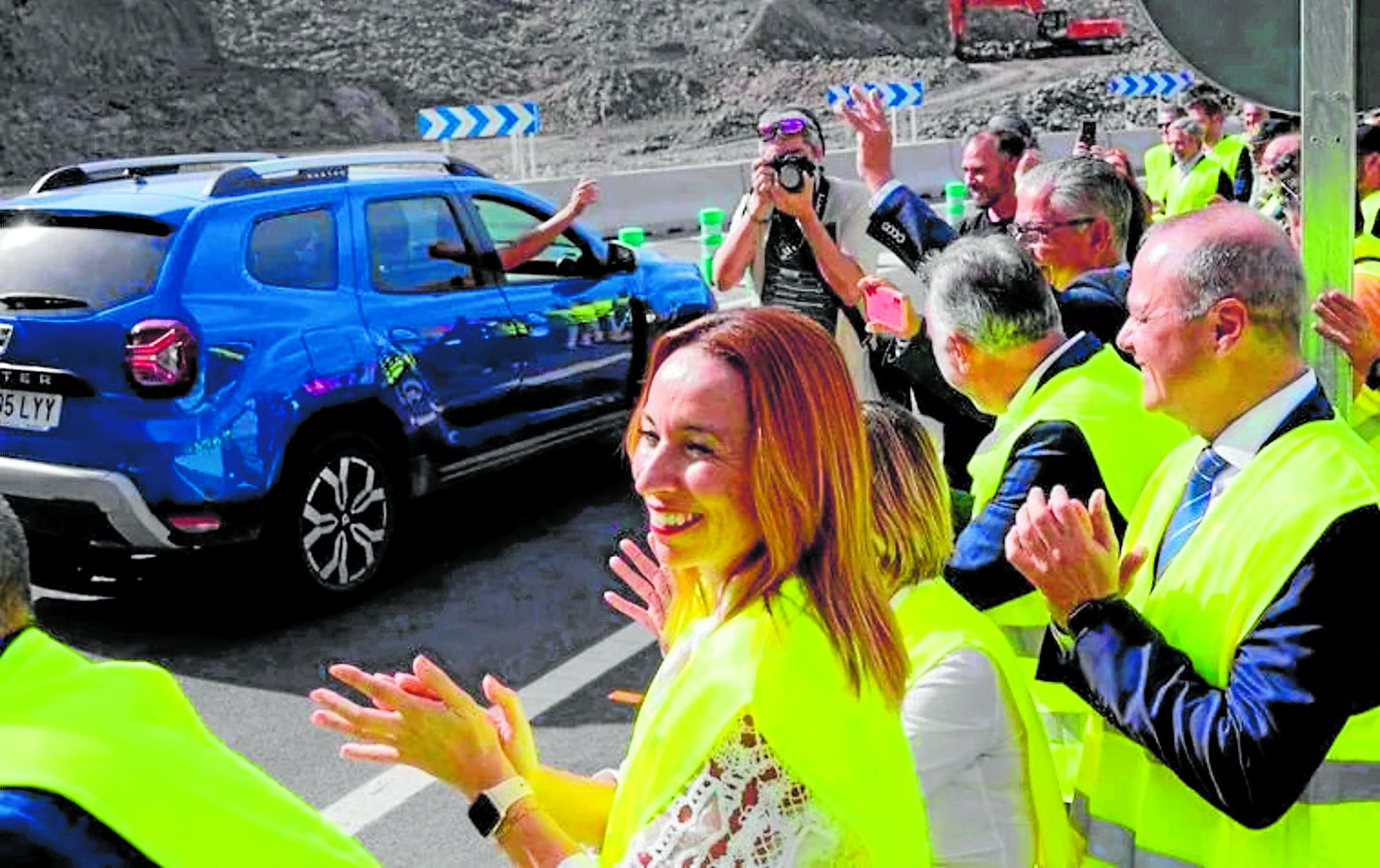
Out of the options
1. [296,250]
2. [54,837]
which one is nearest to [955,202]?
[296,250]

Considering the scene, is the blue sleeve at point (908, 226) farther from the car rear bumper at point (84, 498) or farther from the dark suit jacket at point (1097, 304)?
the car rear bumper at point (84, 498)

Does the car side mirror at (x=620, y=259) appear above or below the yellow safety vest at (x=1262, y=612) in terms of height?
below

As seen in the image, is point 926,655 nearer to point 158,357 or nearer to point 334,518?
point 158,357

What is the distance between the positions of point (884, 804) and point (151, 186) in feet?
19.5

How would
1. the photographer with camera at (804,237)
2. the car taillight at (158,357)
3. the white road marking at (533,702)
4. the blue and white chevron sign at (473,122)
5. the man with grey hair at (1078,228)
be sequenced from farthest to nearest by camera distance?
the blue and white chevron sign at (473,122), the car taillight at (158,357), the photographer with camera at (804,237), the white road marking at (533,702), the man with grey hair at (1078,228)

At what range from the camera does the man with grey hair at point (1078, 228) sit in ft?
14.5

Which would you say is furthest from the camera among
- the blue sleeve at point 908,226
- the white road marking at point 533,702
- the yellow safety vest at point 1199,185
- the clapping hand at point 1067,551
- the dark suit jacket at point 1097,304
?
the yellow safety vest at point 1199,185

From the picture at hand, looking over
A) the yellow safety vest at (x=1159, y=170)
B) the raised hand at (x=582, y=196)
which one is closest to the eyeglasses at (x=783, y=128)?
the raised hand at (x=582, y=196)

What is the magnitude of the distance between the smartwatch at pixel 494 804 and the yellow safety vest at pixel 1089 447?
1.29m

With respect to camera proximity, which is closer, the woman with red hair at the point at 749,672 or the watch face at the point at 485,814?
the woman with red hair at the point at 749,672

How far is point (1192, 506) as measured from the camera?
2461 mm

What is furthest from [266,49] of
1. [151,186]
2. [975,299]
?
[975,299]

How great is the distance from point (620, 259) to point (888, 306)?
4.35 m

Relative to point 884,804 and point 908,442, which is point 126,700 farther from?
point 908,442
